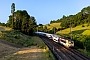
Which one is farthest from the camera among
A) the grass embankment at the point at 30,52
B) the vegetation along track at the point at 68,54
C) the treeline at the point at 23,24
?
the treeline at the point at 23,24

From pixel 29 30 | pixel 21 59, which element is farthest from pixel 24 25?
pixel 21 59

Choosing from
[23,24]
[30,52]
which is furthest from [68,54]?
[23,24]

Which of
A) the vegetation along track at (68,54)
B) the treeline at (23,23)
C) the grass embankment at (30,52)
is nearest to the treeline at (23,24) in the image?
the treeline at (23,23)

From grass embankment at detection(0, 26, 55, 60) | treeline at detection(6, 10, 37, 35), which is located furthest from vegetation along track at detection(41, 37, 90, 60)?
treeline at detection(6, 10, 37, 35)

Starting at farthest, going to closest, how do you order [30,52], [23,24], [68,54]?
[23,24], [68,54], [30,52]

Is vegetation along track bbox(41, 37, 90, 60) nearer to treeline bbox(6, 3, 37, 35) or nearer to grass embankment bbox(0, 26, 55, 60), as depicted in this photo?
grass embankment bbox(0, 26, 55, 60)

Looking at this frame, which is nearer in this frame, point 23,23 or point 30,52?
point 30,52

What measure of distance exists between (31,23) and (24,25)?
7.21 m

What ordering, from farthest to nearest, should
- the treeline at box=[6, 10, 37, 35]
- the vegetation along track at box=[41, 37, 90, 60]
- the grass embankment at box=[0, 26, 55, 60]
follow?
the treeline at box=[6, 10, 37, 35], the vegetation along track at box=[41, 37, 90, 60], the grass embankment at box=[0, 26, 55, 60]

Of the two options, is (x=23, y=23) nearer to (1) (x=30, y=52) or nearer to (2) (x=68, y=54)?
(2) (x=68, y=54)

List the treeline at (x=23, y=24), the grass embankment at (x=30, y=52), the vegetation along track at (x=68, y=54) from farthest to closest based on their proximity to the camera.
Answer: the treeline at (x=23, y=24), the vegetation along track at (x=68, y=54), the grass embankment at (x=30, y=52)

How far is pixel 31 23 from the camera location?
461 feet

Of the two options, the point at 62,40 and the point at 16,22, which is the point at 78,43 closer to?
the point at 62,40

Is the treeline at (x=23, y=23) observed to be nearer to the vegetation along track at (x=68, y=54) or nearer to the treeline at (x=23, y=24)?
the treeline at (x=23, y=24)
